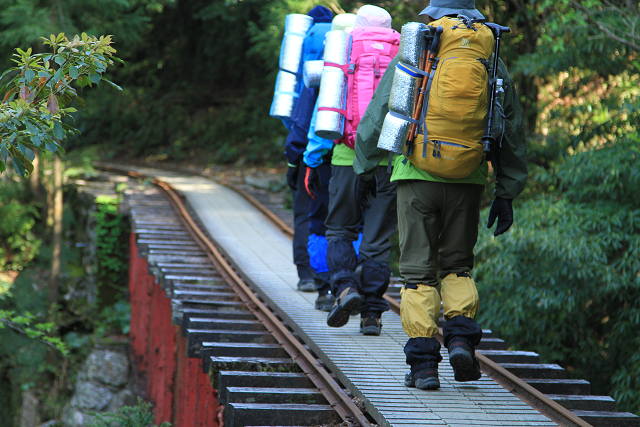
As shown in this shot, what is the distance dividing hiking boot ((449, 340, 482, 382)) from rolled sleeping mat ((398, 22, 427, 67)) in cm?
154

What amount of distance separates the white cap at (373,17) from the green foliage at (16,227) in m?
16.2

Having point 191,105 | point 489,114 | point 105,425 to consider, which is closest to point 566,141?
point 489,114

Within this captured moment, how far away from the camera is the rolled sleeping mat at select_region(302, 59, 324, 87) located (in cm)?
507

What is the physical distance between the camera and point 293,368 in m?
4.59

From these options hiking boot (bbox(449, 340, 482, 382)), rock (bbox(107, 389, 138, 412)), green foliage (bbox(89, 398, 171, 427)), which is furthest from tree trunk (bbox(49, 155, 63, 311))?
hiking boot (bbox(449, 340, 482, 382))

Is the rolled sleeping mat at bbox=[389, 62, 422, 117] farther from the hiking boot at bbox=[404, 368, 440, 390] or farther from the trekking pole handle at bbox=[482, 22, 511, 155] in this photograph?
the hiking boot at bbox=[404, 368, 440, 390]

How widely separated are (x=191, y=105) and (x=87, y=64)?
23.7 m

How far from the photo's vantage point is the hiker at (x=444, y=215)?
353 cm

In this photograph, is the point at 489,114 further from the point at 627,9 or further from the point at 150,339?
the point at 150,339

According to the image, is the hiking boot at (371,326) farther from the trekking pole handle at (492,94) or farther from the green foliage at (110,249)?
the green foliage at (110,249)

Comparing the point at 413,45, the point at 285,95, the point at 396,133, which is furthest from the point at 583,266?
the point at 413,45

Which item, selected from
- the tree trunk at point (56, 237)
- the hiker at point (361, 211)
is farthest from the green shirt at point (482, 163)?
the tree trunk at point (56, 237)

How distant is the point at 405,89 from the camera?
11.6ft

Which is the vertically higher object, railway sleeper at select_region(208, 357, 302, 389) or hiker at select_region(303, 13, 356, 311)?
hiker at select_region(303, 13, 356, 311)
